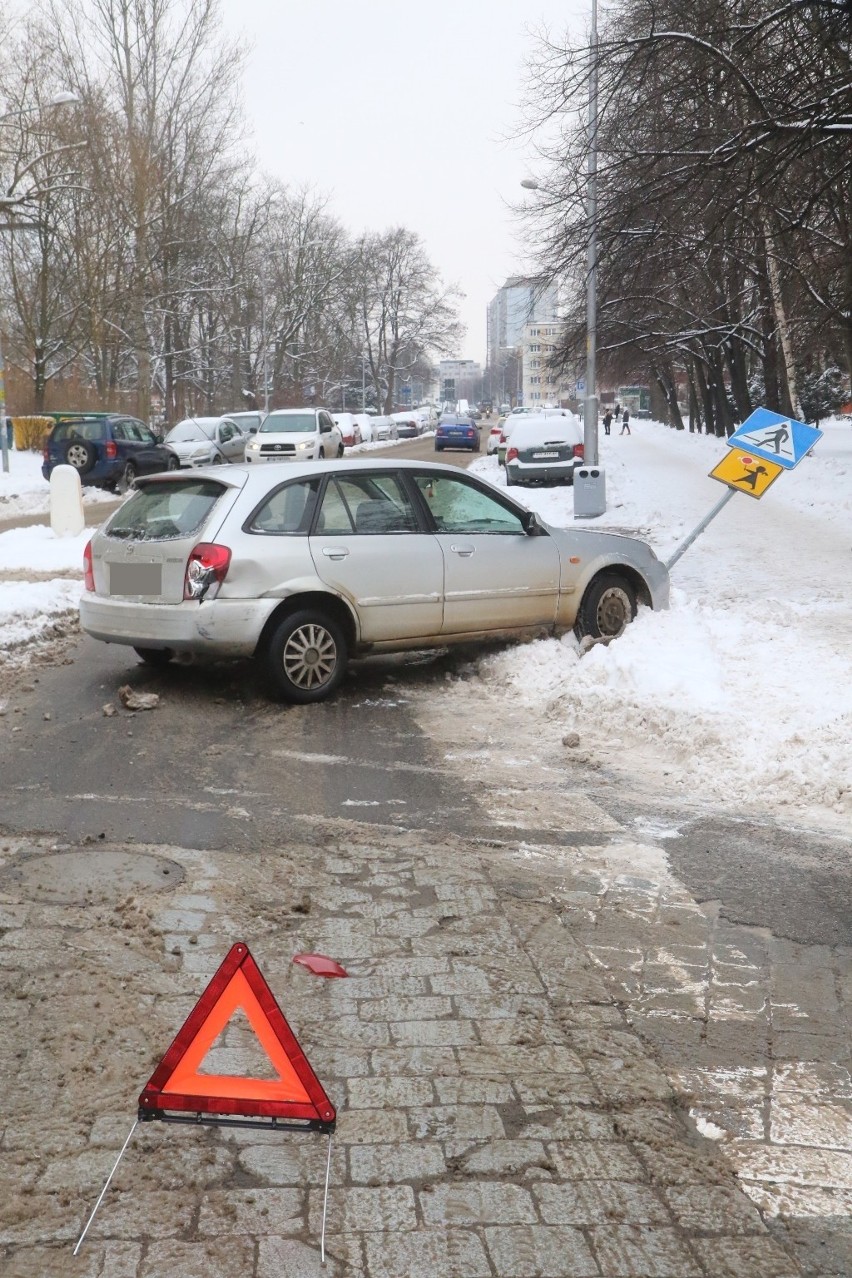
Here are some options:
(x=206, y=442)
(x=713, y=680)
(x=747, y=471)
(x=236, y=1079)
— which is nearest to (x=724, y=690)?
(x=713, y=680)

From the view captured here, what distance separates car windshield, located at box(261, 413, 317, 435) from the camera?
116 ft

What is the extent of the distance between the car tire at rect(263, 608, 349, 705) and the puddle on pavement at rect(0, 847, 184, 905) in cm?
291

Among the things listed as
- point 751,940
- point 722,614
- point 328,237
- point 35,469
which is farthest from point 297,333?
point 751,940

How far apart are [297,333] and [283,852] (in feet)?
261

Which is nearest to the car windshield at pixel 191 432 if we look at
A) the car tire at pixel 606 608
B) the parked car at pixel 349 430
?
the parked car at pixel 349 430

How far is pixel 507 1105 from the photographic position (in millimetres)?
3641

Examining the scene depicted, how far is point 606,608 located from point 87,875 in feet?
18.8

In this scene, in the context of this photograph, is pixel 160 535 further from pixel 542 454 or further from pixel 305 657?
pixel 542 454

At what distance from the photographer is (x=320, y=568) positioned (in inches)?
345

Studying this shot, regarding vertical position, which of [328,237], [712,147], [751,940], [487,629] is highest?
[328,237]

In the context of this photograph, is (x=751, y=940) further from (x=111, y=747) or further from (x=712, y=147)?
(x=712, y=147)

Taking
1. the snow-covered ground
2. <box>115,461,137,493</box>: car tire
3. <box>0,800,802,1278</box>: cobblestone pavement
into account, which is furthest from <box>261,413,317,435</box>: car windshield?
<box>0,800,802,1278</box>: cobblestone pavement

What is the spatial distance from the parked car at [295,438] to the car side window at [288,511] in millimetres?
23873

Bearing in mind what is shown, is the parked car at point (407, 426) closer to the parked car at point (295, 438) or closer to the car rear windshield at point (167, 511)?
the parked car at point (295, 438)
